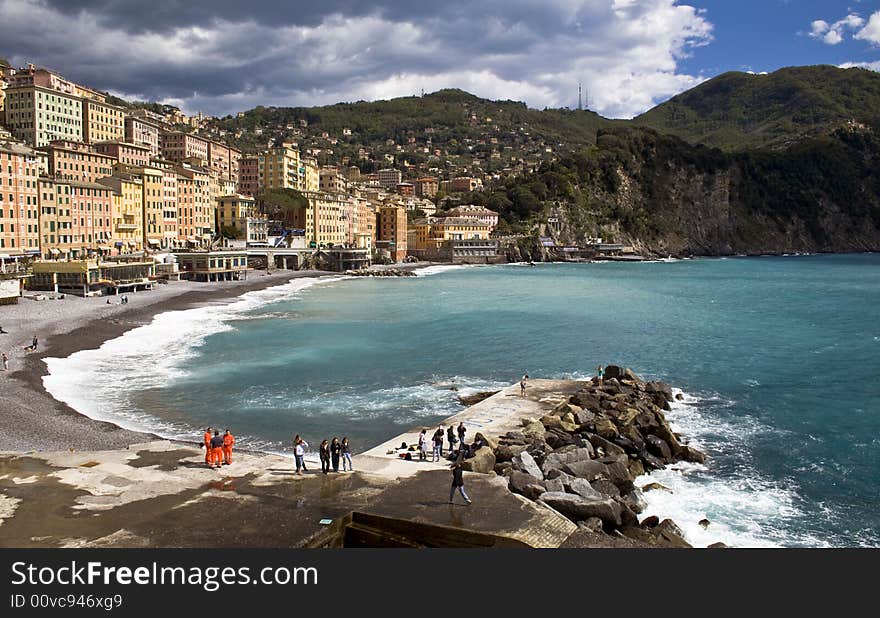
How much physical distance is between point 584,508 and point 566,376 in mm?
19966

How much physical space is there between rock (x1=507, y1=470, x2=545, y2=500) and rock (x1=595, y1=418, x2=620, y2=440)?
6.66 metres

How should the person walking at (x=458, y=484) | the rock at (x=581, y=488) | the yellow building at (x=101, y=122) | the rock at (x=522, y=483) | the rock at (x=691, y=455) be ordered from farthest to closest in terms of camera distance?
1. the yellow building at (x=101, y=122)
2. the rock at (x=691, y=455)
3. the rock at (x=581, y=488)
4. the rock at (x=522, y=483)
5. the person walking at (x=458, y=484)

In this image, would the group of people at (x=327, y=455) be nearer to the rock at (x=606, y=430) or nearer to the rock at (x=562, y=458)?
the rock at (x=562, y=458)

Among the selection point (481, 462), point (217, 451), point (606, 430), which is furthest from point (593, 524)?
point (217, 451)

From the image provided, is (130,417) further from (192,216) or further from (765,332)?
(192,216)

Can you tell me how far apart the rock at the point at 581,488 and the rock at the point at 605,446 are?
463 centimetres

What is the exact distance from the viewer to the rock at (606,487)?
18.5m

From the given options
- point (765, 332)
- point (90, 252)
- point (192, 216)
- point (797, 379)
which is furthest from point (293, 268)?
point (797, 379)

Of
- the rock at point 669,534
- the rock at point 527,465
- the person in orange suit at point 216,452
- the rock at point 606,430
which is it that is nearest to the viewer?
the rock at point 669,534

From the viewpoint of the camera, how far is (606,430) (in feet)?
78.8

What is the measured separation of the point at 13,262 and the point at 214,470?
196 ft

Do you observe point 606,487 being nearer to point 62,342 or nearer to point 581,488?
point 581,488

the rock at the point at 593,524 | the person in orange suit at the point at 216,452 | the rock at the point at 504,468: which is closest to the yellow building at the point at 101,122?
the person in orange suit at the point at 216,452

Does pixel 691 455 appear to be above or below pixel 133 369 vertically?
below
